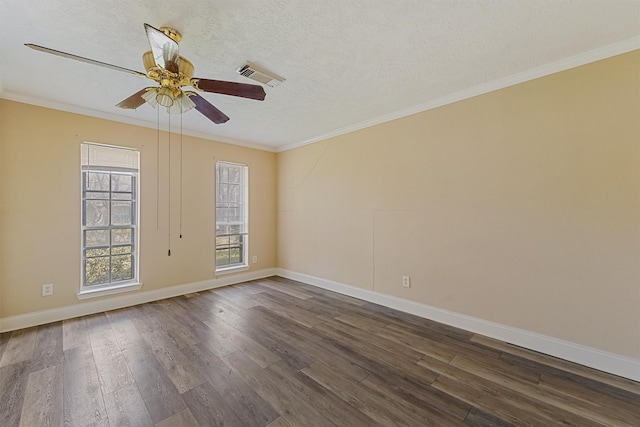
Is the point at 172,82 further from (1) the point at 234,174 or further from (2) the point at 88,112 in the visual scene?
(1) the point at 234,174

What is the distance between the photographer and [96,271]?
132 inches

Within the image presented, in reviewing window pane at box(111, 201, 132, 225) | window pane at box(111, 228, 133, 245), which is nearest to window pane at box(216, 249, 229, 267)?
window pane at box(111, 228, 133, 245)

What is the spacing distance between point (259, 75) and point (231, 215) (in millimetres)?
2922

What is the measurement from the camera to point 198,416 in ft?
5.20

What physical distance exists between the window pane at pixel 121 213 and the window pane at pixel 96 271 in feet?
1.72

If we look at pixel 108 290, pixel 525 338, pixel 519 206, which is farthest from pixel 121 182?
pixel 525 338

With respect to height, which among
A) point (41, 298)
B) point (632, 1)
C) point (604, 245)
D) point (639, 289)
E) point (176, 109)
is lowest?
point (41, 298)

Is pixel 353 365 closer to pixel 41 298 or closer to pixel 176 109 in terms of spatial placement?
pixel 176 109

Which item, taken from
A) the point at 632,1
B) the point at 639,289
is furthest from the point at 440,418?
the point at 632,1

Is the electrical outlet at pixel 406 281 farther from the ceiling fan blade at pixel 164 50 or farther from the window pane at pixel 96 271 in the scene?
the window pane at pixel 96 271

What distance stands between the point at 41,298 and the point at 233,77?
3.37 metres

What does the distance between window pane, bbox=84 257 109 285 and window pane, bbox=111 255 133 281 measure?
0.07 meters

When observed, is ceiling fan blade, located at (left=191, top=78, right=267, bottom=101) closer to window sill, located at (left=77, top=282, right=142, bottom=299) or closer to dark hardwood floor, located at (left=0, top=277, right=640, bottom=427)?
dark hardwood floor, located at (left=0, top=277, right=640, bottom=427)

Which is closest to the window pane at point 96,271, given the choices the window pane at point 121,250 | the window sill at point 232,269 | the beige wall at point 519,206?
the window pane at point 121,250
